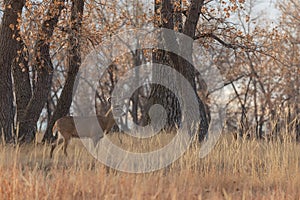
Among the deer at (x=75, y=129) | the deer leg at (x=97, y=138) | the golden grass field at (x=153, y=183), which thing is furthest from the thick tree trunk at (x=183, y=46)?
the golden grass field at (x=153, y=183)

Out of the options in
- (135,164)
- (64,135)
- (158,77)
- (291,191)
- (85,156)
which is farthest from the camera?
(158,77)

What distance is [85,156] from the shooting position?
906cm

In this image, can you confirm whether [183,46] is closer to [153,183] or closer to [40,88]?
[40,88]

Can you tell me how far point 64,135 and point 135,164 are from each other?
3050 mm

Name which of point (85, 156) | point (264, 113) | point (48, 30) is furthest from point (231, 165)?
point (264, 113)

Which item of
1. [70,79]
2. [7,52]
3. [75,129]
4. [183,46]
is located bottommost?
[75,129]

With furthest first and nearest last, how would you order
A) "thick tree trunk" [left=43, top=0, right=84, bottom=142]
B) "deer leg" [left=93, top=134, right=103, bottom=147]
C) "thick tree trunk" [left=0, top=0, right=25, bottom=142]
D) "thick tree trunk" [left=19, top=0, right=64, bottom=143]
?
"thick tree trunk" [left=43, top=0, right=84, bottom=142] < "thick tree trunk" [left=19, top=0, right=64, bottom=143] < "thick tree trunk" [left=0, top=0, right=25, bottom=142] < "deer leg" [left=93, top=134, right=103, bottom=147]

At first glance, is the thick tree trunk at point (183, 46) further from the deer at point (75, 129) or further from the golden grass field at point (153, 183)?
the golden grass field at point (153, 183)

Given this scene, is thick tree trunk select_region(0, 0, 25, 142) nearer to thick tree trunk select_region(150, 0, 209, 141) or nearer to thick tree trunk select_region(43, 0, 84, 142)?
thick tree trunk select_region(43, 0, 84, 142)

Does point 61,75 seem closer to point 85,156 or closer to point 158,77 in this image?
point 158,77

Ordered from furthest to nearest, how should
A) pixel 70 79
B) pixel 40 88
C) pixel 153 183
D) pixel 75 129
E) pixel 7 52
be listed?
pixel 70 79 < pixel 40 88 < pixel 7 52 < pixel 75 129 < pixel 153 183

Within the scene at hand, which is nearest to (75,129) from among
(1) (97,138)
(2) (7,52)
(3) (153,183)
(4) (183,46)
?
(1) (97,138)

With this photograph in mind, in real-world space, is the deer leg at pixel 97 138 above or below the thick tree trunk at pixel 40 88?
below

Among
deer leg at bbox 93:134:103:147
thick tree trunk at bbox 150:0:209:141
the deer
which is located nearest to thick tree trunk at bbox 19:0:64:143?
the deer
